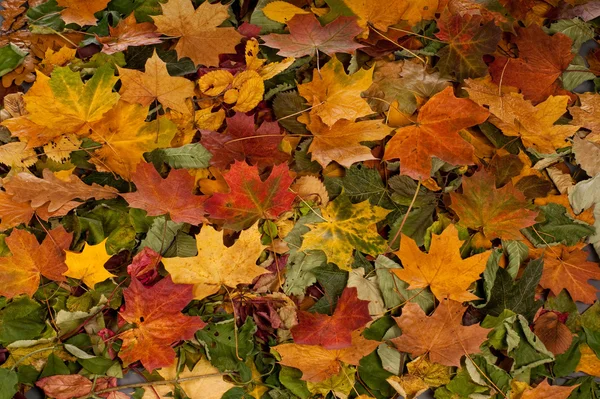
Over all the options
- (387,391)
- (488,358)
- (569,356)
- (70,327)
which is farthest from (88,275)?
(569,356)

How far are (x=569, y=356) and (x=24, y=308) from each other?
99cm

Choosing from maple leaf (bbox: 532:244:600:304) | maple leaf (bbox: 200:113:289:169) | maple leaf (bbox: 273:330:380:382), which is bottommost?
maple leaf (bbox: 273:330:380:382)

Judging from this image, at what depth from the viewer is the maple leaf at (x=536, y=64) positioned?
1.15m

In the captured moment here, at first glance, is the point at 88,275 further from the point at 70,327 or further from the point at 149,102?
the point at 149,102

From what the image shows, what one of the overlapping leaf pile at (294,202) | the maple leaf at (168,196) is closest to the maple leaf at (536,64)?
the overlapping leaf pile at (294,202)

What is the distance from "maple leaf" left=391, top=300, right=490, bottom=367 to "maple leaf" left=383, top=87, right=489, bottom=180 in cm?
25

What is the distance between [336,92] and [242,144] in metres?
0.20

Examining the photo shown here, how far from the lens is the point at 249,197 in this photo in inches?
40.3

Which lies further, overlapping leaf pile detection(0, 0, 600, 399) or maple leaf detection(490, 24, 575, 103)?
maple leaf detection(490, 24, 575, 103)

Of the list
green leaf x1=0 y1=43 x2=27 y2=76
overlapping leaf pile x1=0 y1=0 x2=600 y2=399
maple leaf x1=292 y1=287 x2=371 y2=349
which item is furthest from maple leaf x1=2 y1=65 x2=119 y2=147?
maple leaf x1=292 y1=287 x2=371 y2=349

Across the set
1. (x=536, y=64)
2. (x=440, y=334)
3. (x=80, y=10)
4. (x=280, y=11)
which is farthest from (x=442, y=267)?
(x=80, y=10)

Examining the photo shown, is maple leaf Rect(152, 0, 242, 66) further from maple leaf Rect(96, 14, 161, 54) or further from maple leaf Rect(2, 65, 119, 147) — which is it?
maple leaf Rect(2, 65, 119, 147)

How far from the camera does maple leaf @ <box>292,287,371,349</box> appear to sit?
100cm

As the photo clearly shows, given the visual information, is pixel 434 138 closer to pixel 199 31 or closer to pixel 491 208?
pixel 491 208
